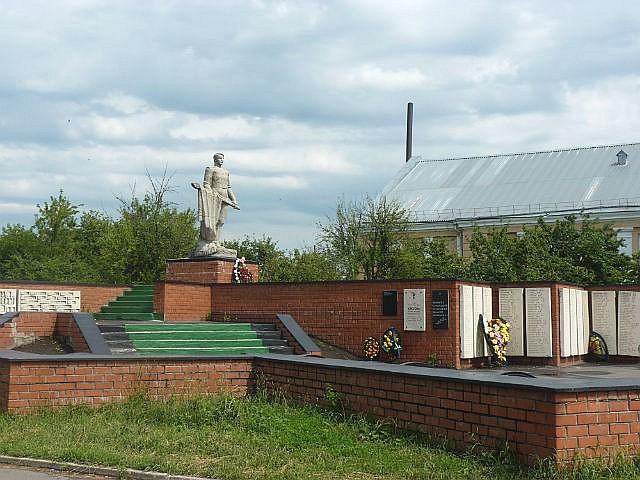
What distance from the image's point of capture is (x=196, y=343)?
17.1 metres

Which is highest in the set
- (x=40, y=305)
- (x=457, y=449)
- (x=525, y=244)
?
(x=525, y=244)

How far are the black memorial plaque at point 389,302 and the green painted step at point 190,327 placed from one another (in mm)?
2912

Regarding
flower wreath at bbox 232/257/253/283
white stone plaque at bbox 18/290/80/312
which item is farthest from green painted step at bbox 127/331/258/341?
flower wreath at bbox 232/257/253/283

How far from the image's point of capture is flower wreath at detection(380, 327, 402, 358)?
18391 millimetres

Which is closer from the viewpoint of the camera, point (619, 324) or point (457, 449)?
point (457, 449)

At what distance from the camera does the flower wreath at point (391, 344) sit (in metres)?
18.4

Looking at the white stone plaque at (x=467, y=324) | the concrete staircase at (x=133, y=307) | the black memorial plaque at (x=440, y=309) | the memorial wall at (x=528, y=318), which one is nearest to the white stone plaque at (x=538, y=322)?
the memorial wall at (x=528, y=318)

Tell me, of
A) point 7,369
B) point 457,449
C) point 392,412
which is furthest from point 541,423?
point 7,369

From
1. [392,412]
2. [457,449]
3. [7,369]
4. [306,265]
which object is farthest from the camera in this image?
[306,265]

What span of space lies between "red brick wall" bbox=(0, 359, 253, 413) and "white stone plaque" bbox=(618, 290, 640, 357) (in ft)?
41.4

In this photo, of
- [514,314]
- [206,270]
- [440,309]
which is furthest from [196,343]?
[514,314]

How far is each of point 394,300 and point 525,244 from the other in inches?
428

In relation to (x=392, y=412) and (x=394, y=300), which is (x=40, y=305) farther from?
(x=392, y=412)

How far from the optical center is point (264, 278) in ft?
104
